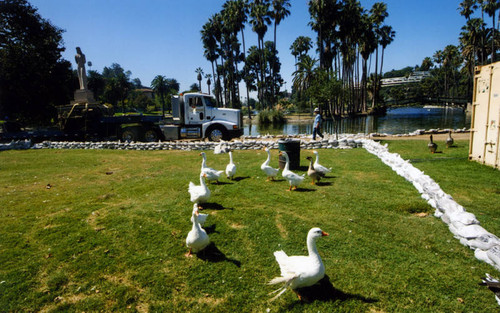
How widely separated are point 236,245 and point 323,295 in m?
1.64

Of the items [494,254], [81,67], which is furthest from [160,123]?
[494,254]

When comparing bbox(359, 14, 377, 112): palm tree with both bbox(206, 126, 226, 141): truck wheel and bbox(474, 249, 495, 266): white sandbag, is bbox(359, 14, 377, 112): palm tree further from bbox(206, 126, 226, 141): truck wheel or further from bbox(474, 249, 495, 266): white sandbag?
bbox(474, 249, 495, 266): white sandbag

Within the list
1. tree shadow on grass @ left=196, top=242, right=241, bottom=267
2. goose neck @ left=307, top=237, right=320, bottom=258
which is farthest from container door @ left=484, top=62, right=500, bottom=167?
tree shadow on grass @ left=196, top=242, right=241, bottom=267

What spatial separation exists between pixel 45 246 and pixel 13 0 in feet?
101

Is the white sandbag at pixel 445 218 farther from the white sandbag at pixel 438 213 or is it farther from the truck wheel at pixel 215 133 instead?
the truck wheel at pixel 215 133

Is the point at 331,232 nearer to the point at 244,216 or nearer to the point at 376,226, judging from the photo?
the point at 376,226

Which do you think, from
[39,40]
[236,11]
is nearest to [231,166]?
[39,40]

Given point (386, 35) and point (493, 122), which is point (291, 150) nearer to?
point (493, 122)

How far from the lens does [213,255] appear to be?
13.9ft

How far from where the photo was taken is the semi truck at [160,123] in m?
17.2

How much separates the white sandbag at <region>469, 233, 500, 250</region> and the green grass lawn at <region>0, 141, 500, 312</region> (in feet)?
0.61

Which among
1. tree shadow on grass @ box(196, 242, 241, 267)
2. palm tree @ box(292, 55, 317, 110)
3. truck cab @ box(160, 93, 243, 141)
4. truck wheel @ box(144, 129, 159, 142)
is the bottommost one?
tree shadow on grass @ box(196, 242, 241, 267)

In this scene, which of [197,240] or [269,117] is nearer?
[197,240]

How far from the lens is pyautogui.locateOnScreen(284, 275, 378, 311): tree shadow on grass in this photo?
3207 millimetres
